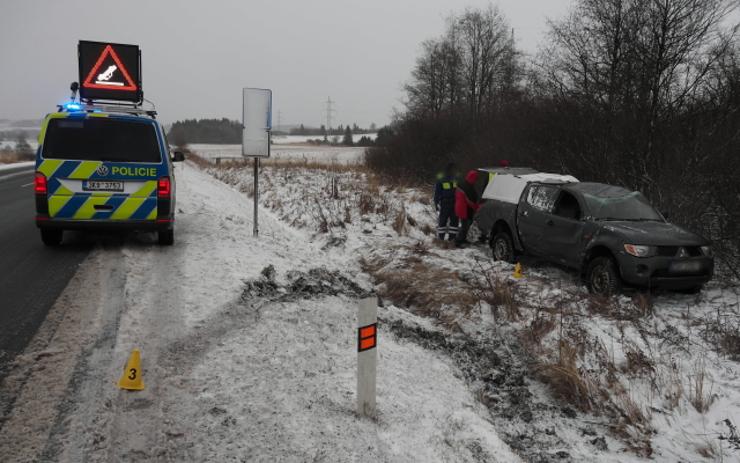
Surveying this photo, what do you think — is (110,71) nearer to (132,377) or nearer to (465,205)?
(465,205)

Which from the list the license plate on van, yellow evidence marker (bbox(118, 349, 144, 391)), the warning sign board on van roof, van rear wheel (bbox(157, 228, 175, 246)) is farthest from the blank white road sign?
yellow evidence marker (bbox(118, 349, 144, 391))

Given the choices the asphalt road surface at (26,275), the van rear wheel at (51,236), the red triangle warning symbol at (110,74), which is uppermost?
the red triangle warning symbol at (110,74)

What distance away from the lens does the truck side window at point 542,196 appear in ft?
28.9

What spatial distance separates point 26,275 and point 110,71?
5.39m

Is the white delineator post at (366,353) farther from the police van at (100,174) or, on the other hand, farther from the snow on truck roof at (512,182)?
the snow on truck roof at (512,182)

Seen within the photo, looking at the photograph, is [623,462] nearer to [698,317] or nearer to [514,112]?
[698,317]

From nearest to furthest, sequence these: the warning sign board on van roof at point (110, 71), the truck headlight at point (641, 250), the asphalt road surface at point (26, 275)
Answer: the asphalt road surface at point (26, 275)
the truck headlight at point (641, 250)
the warning sign board on van roof at point (110, 71)

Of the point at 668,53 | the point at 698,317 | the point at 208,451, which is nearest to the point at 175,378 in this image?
the point at 208,451

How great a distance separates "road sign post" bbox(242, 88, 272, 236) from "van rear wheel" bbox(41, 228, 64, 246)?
3.19 meters

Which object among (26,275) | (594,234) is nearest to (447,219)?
(594,234)

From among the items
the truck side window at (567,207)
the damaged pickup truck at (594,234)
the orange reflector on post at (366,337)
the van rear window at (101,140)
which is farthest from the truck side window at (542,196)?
the van rear window at (101,140)

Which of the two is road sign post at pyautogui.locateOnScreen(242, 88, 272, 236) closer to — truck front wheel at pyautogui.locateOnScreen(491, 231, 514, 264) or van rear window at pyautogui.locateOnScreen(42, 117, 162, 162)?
van rear window at pyautogui.locateOnScreen(42, 117, 162, 162)

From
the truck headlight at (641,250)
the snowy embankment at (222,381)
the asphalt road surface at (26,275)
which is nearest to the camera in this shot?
the snowy embankment at (222,381)

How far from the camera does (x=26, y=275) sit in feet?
21.0
